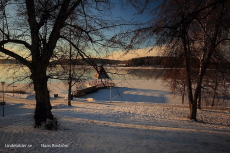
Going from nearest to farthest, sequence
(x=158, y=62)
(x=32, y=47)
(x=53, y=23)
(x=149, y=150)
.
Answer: (x=149, y=150)
(x=32, y=47)
(x=53, y=23)
(x=158, y=62)

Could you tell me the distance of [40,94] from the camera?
5.45 metres

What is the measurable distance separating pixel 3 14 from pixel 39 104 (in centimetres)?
351

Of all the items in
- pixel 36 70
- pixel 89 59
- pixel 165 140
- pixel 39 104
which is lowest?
pixel 165 140

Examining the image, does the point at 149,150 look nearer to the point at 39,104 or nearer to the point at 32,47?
the point at 39,104

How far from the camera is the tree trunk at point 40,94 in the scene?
212 inches

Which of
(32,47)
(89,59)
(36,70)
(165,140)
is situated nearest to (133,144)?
(165,140)

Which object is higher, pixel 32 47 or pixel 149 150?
pixel 32 47

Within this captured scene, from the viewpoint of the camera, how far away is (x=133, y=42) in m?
4.89

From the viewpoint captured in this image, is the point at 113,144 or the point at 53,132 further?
the point at 53,132

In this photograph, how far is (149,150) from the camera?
4.07 m

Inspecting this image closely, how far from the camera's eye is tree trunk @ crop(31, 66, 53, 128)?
5379 millimetres

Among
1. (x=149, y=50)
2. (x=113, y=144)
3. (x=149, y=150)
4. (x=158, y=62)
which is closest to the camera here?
(x=149, y=150)

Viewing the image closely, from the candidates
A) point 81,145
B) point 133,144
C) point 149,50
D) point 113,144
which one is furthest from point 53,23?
point 133,144

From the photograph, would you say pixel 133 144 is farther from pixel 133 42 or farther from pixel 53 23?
pixel 53 23
